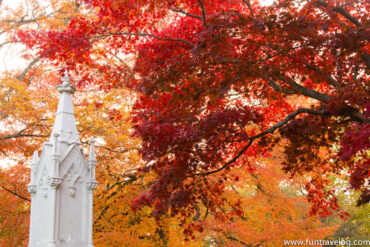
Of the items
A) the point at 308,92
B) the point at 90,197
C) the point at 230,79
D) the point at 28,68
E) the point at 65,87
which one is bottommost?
the point at 90,197

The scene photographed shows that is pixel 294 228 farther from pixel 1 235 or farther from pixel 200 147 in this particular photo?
pixel 1 235

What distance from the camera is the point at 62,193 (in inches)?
275

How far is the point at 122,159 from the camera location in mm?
14352

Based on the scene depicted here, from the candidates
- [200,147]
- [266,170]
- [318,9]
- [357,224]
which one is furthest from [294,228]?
[357,224]

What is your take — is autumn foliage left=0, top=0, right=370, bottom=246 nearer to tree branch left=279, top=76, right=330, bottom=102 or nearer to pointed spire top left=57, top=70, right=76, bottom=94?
tree branch left=279, top=76, right=330, bottom=102

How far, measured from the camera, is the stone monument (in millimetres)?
6805

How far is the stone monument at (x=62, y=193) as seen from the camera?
22.3 ft

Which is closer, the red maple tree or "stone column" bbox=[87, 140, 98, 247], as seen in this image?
the red maple tree

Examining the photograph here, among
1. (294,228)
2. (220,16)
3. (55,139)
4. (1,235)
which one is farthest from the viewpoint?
(1,235)

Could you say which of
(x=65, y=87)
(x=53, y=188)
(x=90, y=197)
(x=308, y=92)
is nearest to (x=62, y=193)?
(x=53, y=188)

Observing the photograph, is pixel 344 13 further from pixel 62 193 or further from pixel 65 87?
pixel 62 193

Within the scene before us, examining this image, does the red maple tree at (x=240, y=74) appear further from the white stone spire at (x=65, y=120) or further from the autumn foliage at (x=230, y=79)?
the white stone spire at (x=65, y=120)

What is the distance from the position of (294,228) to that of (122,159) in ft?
20.8

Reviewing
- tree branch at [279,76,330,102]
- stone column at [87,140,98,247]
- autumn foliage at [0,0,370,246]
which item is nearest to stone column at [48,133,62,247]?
stone column at [87,140,98,247]
